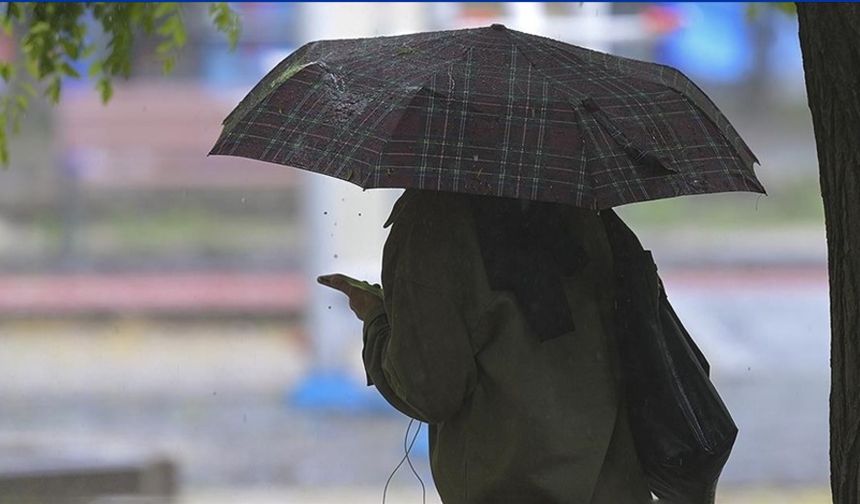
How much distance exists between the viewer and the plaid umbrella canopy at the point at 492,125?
6.91 ft

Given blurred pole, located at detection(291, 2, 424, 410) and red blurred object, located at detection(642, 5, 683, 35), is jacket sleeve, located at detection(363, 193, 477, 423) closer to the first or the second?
blurred pole, located at detection(291, 2, 424, 410)

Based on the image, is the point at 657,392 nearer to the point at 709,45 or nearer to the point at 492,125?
the point at 492,125

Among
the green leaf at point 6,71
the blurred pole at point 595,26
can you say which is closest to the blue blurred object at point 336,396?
the blurred pole at point 595,26

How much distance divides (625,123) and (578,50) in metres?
0.26

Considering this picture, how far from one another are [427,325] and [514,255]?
0.20 meters

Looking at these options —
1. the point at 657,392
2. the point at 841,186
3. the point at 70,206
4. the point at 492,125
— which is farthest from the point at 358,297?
the point at 70,206

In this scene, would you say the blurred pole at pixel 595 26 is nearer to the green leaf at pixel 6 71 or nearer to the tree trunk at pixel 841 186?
the green leaf at pixel 6 71

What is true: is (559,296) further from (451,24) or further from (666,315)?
(451,24)

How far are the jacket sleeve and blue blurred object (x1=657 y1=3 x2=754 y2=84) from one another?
1105cm

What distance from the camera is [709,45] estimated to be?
1477 centimetres

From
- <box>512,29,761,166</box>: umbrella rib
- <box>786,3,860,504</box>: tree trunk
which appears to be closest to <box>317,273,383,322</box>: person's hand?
<box>512,29,761,166</box>: umbrella rib

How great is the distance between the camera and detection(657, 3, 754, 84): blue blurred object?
13.4m

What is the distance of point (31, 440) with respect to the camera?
7770 millimetres

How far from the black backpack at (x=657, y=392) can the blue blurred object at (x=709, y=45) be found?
10.9m
